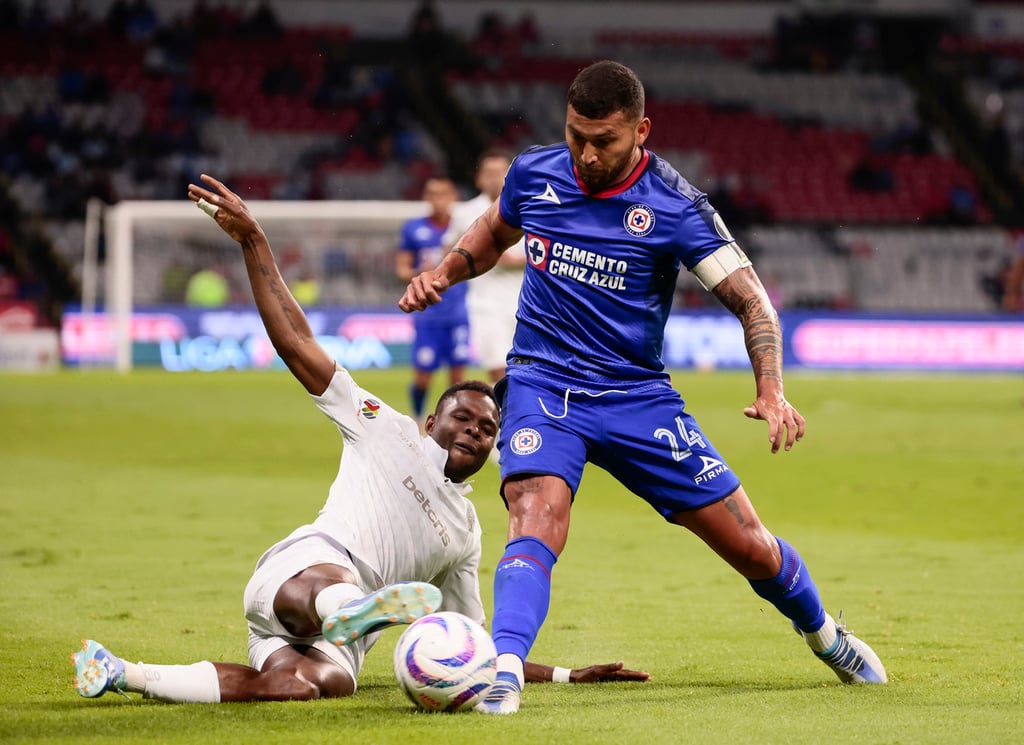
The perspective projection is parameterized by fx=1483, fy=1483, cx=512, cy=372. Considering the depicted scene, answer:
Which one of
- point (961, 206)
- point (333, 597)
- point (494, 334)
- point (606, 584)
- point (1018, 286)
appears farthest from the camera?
point (961, 206)

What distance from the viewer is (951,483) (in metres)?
12.4

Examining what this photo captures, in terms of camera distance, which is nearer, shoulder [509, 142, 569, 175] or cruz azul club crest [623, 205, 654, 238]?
cruz azul club crest [623, 205, 654, 238]

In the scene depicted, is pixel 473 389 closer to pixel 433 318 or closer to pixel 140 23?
pixel 433 318

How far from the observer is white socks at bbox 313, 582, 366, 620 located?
4646mm

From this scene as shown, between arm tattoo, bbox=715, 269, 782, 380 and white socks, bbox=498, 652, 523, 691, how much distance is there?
1.28 m

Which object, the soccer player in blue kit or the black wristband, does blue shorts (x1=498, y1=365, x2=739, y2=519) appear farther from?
the black wristband

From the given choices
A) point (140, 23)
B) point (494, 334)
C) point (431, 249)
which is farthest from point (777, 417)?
point (140, 23)

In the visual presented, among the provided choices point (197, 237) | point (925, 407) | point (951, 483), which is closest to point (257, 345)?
point (197, 237)

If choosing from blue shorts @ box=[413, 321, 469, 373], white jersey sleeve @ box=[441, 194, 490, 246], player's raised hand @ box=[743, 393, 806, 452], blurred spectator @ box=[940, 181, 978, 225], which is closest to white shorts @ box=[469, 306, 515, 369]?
blue shorts @ box=[413, 321, 469, 373]

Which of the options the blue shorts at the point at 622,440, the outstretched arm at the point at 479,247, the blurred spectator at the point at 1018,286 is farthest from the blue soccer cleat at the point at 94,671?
the blurred spectator at the point at 1018,286

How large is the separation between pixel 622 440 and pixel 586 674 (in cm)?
96

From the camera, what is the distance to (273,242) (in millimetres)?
29234

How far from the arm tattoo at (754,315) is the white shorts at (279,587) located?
157cm

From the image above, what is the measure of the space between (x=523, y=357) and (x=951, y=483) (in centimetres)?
800
